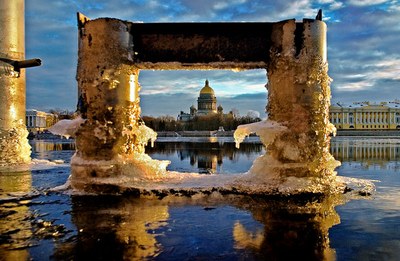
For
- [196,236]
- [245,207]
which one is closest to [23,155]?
[245,207]

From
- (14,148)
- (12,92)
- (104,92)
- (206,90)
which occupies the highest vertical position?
(206,90)

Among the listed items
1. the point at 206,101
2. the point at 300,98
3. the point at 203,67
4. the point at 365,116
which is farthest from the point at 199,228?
the point at 365,116

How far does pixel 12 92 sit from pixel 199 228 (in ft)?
36.5

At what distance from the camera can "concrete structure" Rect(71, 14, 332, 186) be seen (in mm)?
8875

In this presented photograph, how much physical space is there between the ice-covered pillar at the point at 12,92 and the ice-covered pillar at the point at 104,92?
19.9 ft

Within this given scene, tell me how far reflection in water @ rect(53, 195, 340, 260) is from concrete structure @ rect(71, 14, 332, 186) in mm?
1352

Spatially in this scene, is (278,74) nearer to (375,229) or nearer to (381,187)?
(381,187)

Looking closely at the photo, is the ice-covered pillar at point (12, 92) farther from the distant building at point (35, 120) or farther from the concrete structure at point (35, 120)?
the concrete structure at point (35, 120)

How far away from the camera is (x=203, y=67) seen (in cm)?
950

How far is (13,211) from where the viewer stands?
676cm

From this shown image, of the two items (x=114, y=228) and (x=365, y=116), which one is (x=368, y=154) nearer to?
(x=114, y=228)

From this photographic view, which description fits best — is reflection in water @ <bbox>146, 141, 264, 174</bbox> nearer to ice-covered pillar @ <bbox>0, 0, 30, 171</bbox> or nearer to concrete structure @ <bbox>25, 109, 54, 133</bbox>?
ice-covered pillar @ <bbox>0, 0, 30, 171</bbox>

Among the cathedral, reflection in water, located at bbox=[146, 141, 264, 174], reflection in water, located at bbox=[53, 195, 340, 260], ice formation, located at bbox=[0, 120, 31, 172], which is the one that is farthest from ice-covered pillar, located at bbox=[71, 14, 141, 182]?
the cathedral

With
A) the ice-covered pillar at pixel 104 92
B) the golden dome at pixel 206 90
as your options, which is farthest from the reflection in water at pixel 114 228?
the golden dome at pixel 206 90
